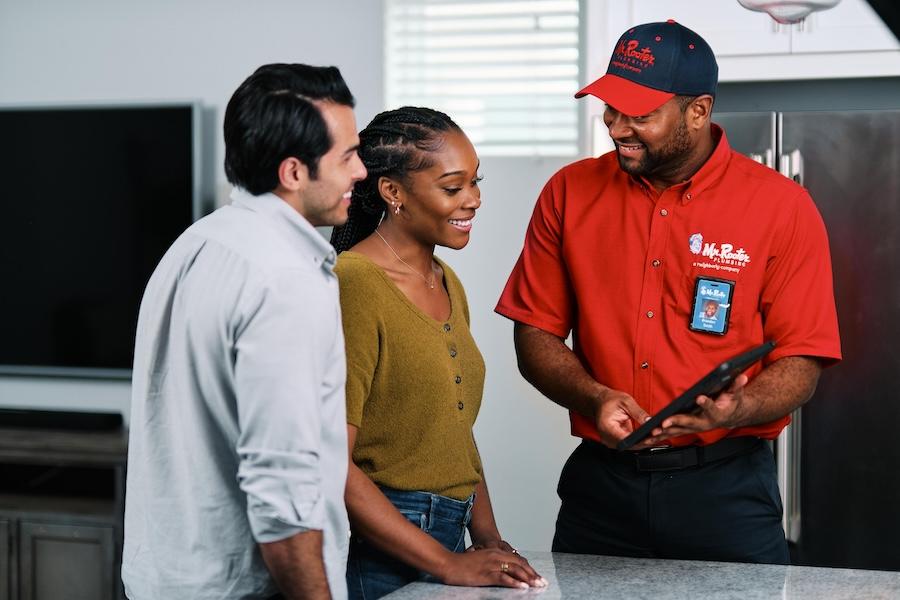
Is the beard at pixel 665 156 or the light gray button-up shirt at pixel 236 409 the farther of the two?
the beard at pixel 665 156

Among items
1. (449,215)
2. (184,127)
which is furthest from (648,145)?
(184,127)

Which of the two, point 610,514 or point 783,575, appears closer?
point 783,575

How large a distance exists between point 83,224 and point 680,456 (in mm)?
2709

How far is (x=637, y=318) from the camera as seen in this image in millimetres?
1931

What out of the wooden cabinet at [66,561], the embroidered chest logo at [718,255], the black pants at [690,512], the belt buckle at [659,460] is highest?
the embroidered chest logo at [718,255]

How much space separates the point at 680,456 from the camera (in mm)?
1896

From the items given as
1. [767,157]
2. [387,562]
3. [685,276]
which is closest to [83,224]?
[767,157]

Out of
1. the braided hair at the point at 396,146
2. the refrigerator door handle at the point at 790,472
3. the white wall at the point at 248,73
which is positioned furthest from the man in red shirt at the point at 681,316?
the white wall at the point at 248,73

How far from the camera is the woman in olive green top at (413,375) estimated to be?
1.48 meters

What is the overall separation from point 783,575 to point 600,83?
0.92m

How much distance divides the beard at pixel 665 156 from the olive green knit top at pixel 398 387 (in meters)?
0.54

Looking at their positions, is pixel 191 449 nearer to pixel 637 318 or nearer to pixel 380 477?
pixel 380 477

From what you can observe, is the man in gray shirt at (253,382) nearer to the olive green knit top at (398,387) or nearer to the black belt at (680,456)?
the olive green knit top at (398,387)

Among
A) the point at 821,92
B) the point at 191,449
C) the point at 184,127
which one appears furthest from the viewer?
the point at 184,127
